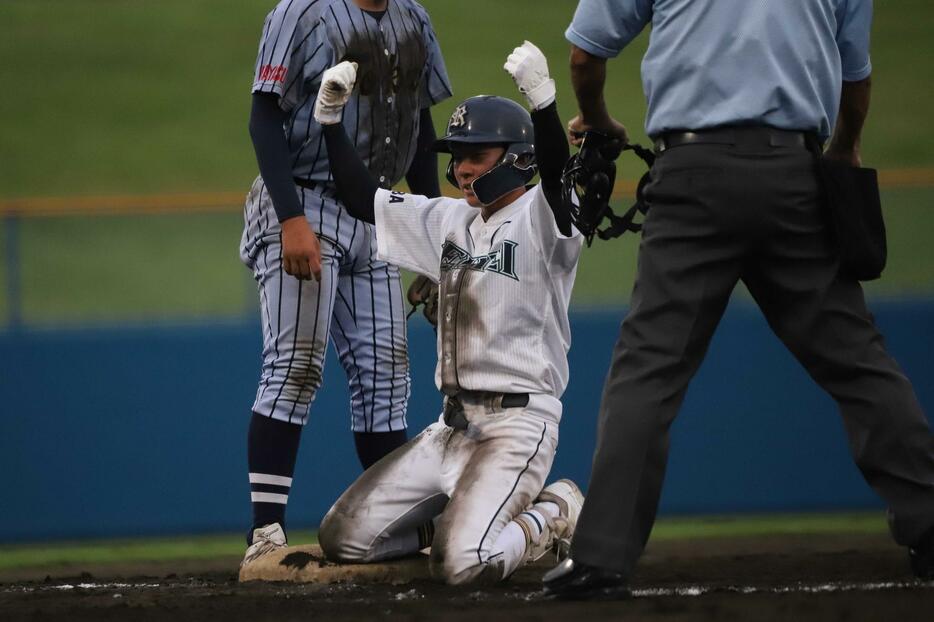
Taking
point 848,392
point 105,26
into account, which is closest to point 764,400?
point 848,392

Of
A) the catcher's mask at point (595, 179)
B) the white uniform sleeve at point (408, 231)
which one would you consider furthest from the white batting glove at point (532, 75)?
the white uniform sleeve at point (408, 231)

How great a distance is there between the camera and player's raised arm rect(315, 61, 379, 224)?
15.0 feet

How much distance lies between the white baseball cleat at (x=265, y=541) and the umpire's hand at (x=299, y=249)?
2.85 ft

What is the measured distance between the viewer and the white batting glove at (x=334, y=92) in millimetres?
4523

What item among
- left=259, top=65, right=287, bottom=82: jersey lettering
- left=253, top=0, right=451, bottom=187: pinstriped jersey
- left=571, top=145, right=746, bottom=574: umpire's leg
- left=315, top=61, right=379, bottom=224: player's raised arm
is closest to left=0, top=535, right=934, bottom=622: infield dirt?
left=571, top=145, right=746, bottom=574: umpire's leg

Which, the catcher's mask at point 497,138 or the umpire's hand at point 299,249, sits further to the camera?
the umpire's hand at point 299,249

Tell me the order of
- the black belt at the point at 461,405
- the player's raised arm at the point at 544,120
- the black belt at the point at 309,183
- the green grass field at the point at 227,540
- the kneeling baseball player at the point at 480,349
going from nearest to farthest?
the player's raised arm at the point at 544,120 → the kneeling baseball player at the point at 480,349 → the black belt at the point at 461,405 → the black belt at the point at 309,183 → the green grass field at the point at 227,540

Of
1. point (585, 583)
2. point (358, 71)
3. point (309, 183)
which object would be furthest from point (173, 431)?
point (585, 583)

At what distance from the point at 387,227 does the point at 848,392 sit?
66.1 inches

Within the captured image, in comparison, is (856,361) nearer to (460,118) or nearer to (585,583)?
(585,583)

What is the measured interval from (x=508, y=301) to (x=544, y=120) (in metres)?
0.62

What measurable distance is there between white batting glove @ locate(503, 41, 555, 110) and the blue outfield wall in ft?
10.7

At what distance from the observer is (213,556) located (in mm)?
6918

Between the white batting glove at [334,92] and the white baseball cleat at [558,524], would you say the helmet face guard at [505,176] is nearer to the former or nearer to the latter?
the white batting glove at [334,92]
